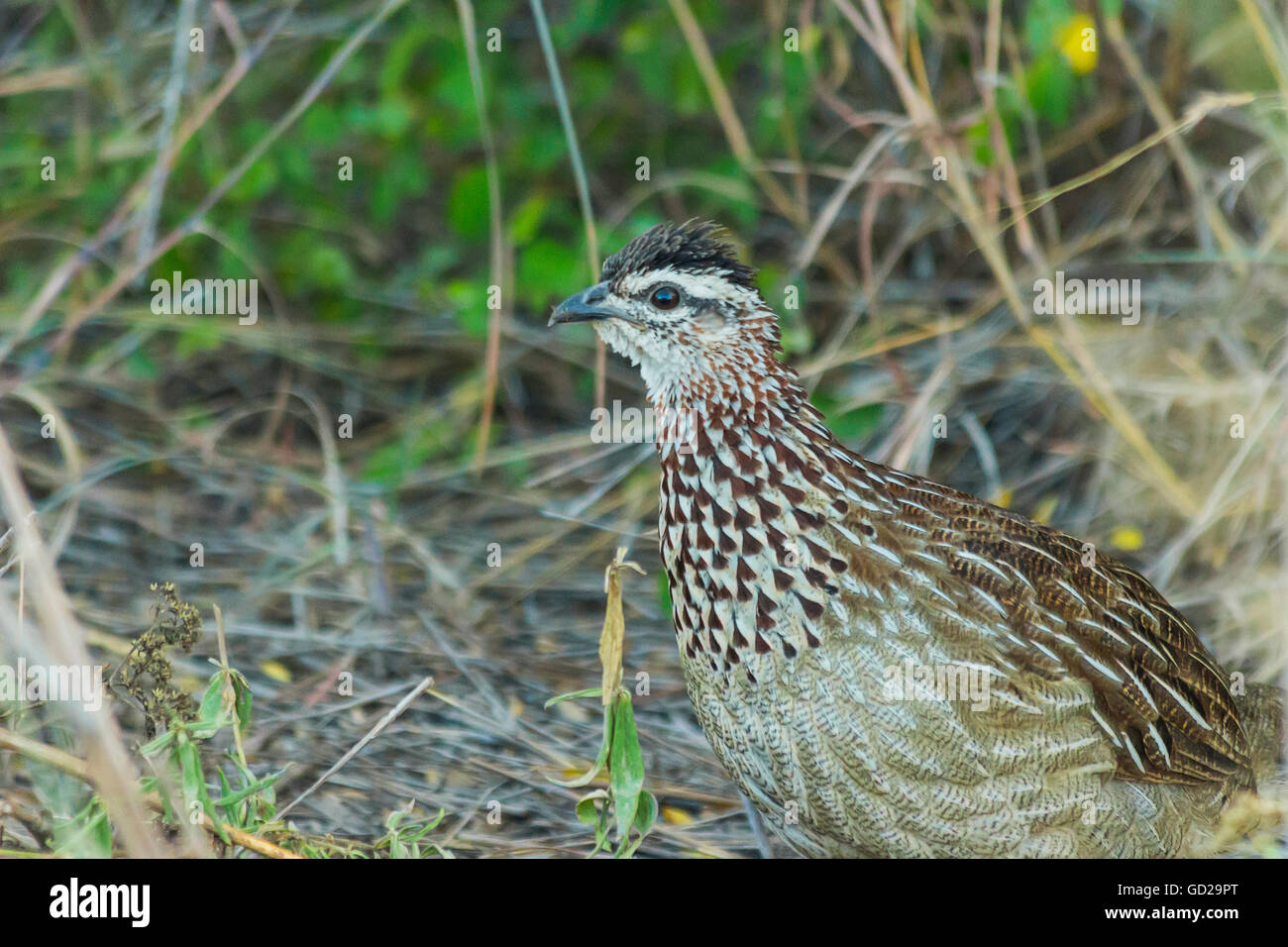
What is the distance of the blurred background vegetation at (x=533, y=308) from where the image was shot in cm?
495

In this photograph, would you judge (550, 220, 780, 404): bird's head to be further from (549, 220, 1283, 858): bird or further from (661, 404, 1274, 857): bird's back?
(661, 404, 1274, 857): bird's back

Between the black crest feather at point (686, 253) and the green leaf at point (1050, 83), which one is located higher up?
the green leaf at point (1050, 83)

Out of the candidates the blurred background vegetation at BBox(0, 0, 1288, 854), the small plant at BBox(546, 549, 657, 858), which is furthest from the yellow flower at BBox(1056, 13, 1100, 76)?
the small plant at BBox(546, 549, 657, 858)

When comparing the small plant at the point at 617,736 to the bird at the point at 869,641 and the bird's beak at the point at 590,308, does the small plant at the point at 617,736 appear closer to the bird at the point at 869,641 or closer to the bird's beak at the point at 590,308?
the bird at the point at 869,641

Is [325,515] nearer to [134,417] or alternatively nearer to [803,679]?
[134,417]

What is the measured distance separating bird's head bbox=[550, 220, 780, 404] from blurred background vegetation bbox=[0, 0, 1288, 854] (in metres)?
1.16

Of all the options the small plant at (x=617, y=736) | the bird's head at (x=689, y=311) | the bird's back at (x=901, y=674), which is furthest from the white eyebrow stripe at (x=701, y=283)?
the small plant at (x=617, y=736)

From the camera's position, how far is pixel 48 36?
6.16m

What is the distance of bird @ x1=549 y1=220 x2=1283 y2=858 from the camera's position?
3553mm

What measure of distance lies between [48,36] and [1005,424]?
4.09m

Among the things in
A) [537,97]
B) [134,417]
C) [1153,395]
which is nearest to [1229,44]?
[1153,395]

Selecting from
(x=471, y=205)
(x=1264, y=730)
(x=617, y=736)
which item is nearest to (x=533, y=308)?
(x=471, y=205)

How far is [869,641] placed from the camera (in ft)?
11.7

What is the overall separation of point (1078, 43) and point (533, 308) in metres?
2.20
